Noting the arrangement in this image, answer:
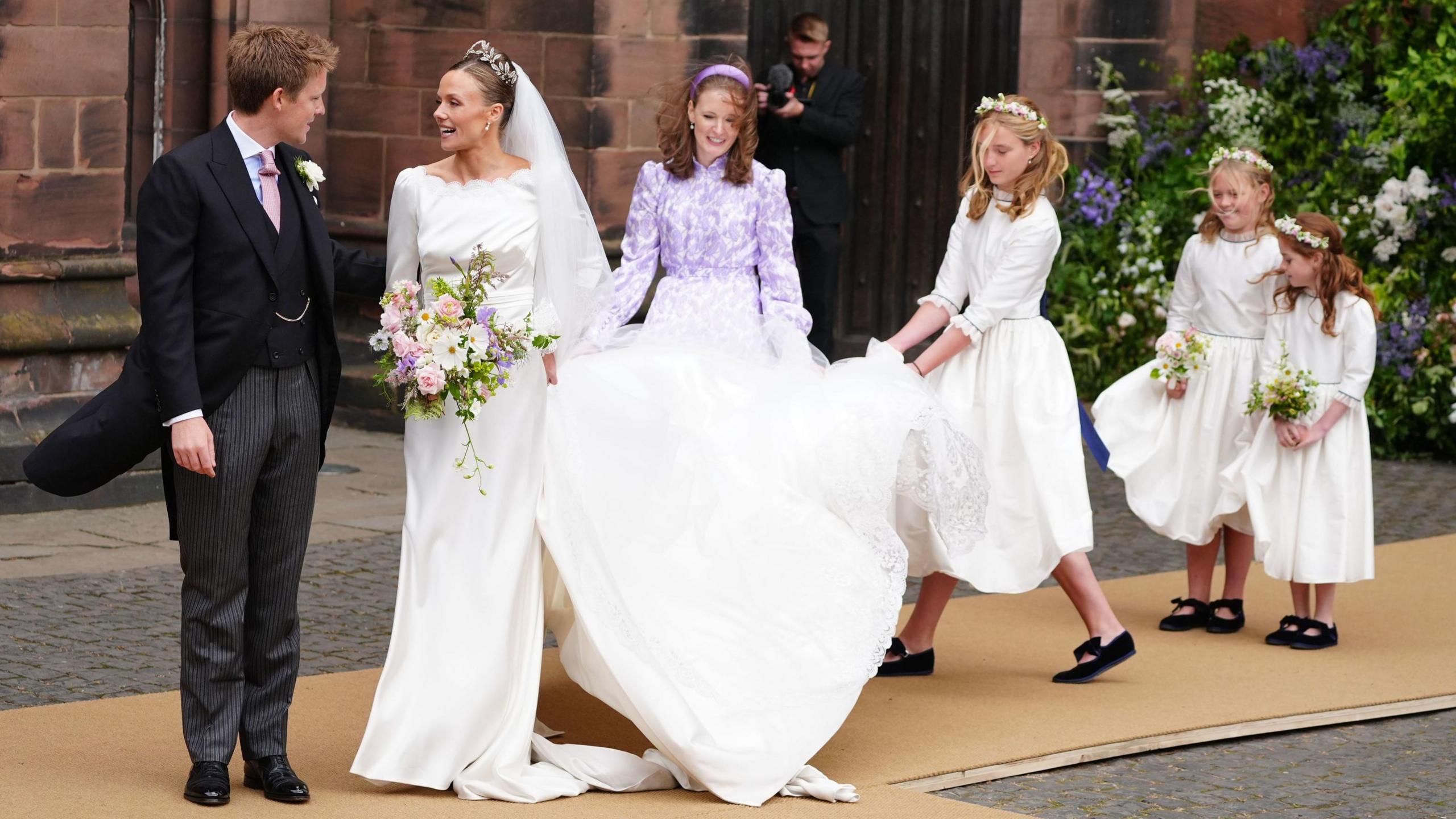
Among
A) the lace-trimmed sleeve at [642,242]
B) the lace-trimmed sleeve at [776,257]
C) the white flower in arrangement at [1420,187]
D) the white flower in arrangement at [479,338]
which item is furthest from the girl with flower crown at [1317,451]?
the white flower in arrangement at [1420,187]

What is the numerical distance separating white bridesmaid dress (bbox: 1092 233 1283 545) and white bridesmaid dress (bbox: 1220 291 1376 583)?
14cm

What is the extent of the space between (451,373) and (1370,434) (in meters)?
8.39

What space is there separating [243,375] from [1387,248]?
8680mm

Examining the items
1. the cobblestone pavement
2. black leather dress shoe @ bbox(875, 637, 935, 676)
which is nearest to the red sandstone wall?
the cobblestone pavement

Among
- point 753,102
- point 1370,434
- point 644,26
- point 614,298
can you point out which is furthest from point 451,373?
point 1370,434

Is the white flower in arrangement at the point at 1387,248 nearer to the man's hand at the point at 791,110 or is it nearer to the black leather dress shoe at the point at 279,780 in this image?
the man's hand at the point at 791,110

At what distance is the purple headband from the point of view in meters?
6.34

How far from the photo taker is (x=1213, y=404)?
7398 millimetres

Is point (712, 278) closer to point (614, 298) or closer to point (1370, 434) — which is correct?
point (614, 298)

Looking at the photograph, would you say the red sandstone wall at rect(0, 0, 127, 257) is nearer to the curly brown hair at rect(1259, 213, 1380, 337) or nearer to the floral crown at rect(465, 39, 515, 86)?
the floral crown at rect(465, 39, 515, 86)

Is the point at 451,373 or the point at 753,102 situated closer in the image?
the point at 451,373

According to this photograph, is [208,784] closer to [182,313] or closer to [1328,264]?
[182,313]

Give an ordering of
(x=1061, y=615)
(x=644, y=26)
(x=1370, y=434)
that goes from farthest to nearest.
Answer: (x=1370, y=434), (x=644, y=26), (x=1061, y=615)

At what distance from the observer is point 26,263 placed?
345 inches
